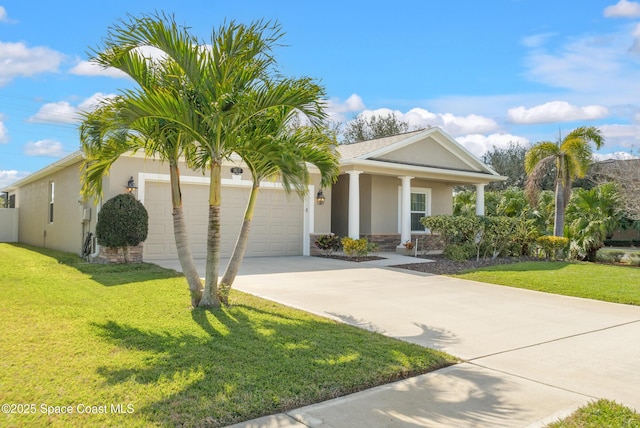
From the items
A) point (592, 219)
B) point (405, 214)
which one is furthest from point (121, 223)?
point (592, 219)

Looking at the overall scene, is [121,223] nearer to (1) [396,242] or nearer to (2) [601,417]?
(1) [396,242]

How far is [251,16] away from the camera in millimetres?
6168

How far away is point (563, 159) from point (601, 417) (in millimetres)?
14507

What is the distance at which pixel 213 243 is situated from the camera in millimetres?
6559

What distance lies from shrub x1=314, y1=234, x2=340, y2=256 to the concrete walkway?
14.8 feet

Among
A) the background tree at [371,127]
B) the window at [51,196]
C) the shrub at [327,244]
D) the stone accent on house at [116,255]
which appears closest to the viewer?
the stone accent on house at [116,255]

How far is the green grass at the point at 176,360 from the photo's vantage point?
336 cm

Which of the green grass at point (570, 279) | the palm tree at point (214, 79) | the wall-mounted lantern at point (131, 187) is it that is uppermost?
the palm tree at point (214, 79)

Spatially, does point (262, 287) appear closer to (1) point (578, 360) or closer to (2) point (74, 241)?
(1) point (578, 360)

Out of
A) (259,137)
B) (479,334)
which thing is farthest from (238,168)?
(479,334)

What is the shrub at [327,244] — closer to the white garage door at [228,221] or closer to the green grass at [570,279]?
the white garage door at [228,221]

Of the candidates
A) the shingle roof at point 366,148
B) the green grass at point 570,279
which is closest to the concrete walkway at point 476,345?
the green grass at point 570,279

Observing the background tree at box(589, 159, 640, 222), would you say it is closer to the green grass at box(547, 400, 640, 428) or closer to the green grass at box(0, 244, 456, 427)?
the green grass at box(0, 244, 456, 427)

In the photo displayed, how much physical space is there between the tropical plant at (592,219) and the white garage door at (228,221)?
364 inches
